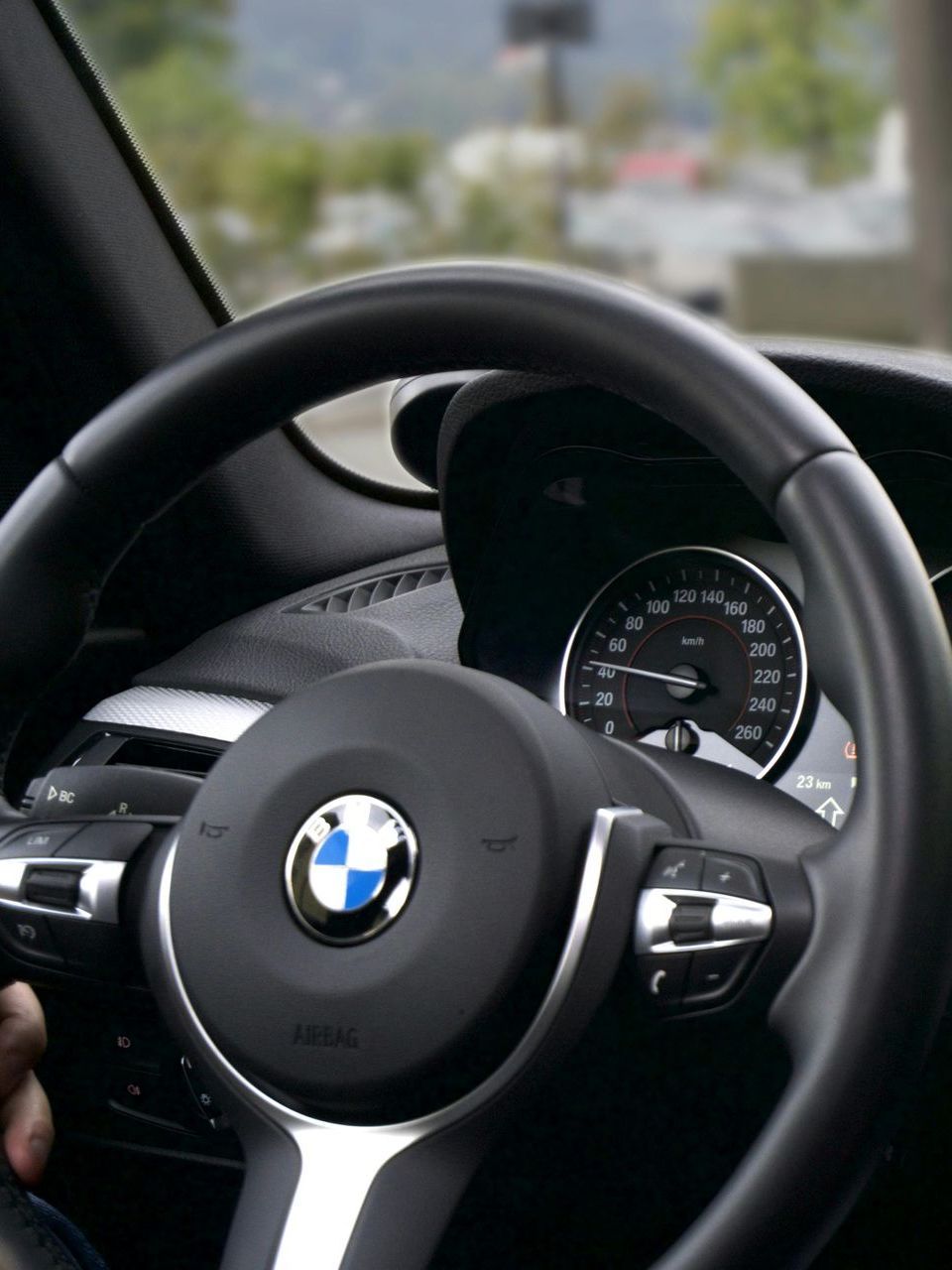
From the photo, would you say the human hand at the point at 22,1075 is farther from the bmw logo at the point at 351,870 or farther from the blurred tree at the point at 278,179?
the blurred tree at the point at 278,179

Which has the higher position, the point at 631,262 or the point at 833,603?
the point at 833,603

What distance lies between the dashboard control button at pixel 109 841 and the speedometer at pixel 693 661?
458 millimetres

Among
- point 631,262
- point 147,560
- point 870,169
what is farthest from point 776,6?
point 147,560

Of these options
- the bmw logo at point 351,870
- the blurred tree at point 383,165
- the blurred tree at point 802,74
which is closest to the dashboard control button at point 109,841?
the bmw logo at point 351,870

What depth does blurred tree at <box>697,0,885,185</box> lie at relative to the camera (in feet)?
63.6

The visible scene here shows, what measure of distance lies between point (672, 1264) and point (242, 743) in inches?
14.6

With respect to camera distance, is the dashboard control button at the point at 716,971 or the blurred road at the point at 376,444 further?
the blurred road at the point at 376,444

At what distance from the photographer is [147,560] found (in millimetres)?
1718

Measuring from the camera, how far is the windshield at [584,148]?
56.3ft

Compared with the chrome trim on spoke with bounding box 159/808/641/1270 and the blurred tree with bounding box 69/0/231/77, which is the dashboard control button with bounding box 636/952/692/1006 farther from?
the blurred tree with bounding box 69/0/231/77

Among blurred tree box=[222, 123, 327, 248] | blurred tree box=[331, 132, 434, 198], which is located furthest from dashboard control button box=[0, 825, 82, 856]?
blurred tree box=[331, 132, 434, 198]

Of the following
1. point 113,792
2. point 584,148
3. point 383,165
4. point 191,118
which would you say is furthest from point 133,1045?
point 584,148

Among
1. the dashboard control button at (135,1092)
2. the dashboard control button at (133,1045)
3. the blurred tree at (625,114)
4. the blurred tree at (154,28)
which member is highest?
the blurred tree at (154,28)

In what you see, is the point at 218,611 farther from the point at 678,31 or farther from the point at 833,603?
the point at 678,31
